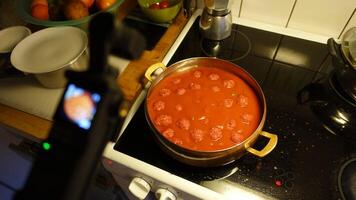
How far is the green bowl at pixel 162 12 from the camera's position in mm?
811

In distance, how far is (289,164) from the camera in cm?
54

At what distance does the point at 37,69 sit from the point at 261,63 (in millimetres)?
609

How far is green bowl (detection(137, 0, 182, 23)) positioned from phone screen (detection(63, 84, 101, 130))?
659 millimetres

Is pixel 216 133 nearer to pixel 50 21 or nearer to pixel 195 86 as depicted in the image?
pixel 195 86

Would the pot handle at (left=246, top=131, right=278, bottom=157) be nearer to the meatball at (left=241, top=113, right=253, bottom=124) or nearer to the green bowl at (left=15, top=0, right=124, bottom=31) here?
the meatball at (left=241, top=113, right=253, bottom=124)

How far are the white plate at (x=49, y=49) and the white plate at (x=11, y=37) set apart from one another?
73 millimetres

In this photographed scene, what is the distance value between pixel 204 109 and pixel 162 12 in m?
0.38

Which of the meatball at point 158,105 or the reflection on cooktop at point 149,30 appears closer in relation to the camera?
the meatball at point 158,105

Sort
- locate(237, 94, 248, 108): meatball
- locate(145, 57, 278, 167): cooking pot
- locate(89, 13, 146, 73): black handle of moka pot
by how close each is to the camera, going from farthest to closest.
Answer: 1. locate(237, 94, 248, 108): meatball
2. locate(145, 57, 278, 167): cooking pot
3. locate(89, 13, 146, 73): black handle of moka pot

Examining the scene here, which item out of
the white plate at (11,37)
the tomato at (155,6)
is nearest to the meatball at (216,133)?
the tomato at (155,6)

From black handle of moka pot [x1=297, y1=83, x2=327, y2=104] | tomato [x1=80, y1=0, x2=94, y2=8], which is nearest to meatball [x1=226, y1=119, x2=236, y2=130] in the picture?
black handle of moka pot [x1=297, y1=83, x2=327, y2=104]

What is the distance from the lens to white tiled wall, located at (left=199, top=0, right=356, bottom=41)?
29.2 inches

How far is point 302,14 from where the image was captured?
79 cm

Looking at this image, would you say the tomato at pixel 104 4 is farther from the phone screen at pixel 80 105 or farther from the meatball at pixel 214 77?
the phone screen at pixel 80 105
